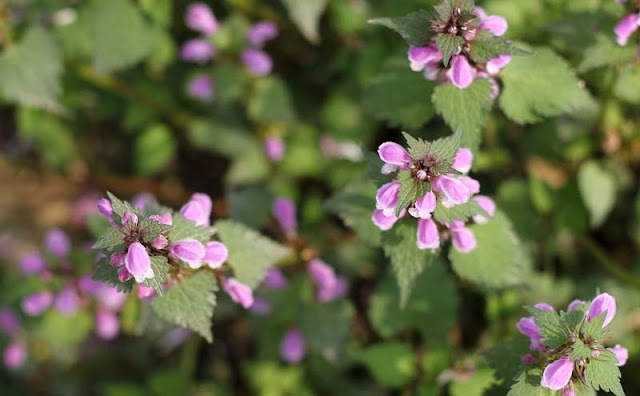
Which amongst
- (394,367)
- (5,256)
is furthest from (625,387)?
(5,256)

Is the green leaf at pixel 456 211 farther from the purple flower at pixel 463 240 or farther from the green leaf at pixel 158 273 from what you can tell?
the green leaf at pixel 158 273

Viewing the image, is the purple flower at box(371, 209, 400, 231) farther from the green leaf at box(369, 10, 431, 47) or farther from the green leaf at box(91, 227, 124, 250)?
the green leaf at box(91, 227, 124, 250)

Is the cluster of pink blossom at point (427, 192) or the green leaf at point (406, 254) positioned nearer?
the cluster of pink blossom at point (427, 192)

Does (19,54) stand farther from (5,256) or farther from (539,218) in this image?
(539,218)

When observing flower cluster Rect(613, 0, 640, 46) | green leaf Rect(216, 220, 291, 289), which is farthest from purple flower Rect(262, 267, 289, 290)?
flower cluster Rect(613, 0, 640, 46)

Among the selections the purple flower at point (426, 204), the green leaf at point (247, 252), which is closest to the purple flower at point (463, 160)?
the purple flower at point (426, 204)

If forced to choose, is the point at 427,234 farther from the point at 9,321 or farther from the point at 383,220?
the point at 9,321

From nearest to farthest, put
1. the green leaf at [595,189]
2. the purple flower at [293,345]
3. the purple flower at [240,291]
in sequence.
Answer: the purple flower at [240,291], the green leaf at [595,189], the purple flower at [293,345]
